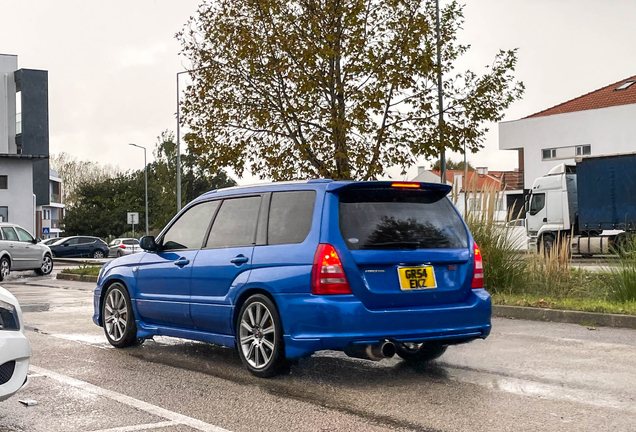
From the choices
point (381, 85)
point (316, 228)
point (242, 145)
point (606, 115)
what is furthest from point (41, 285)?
point (606, 115)

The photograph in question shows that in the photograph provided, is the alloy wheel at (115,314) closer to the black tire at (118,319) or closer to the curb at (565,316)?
the black tire at (118,319)

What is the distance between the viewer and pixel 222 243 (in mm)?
7598

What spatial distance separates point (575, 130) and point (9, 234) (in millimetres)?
30862

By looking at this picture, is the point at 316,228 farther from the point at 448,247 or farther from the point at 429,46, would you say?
the point at 429,46

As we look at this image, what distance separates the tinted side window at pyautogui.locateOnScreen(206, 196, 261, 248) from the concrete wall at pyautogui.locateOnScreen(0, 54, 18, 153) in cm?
6005

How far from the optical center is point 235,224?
24.8 feet

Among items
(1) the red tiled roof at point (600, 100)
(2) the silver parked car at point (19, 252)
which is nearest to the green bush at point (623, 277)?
(2) the silver parked car at point (19, 252)

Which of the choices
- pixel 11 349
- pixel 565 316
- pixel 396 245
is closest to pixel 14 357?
pixel 11 349

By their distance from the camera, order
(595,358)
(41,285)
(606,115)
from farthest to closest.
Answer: (606,115) < (41,285) < (595,358)

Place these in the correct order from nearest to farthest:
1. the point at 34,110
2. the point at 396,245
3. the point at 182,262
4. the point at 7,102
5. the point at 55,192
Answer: the point at 396,245 → the point at 182,262 → the point at 7,102 → the point at 34,110 → the point at 55,192

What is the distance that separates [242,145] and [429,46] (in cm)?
466

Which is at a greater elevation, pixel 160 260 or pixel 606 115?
pixel 606 115

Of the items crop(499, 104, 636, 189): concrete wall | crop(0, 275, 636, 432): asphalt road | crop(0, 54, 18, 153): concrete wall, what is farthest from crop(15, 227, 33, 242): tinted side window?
crop(0, 54, 18, 153): concrete wall

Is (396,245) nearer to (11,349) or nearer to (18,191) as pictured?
(11,349)
